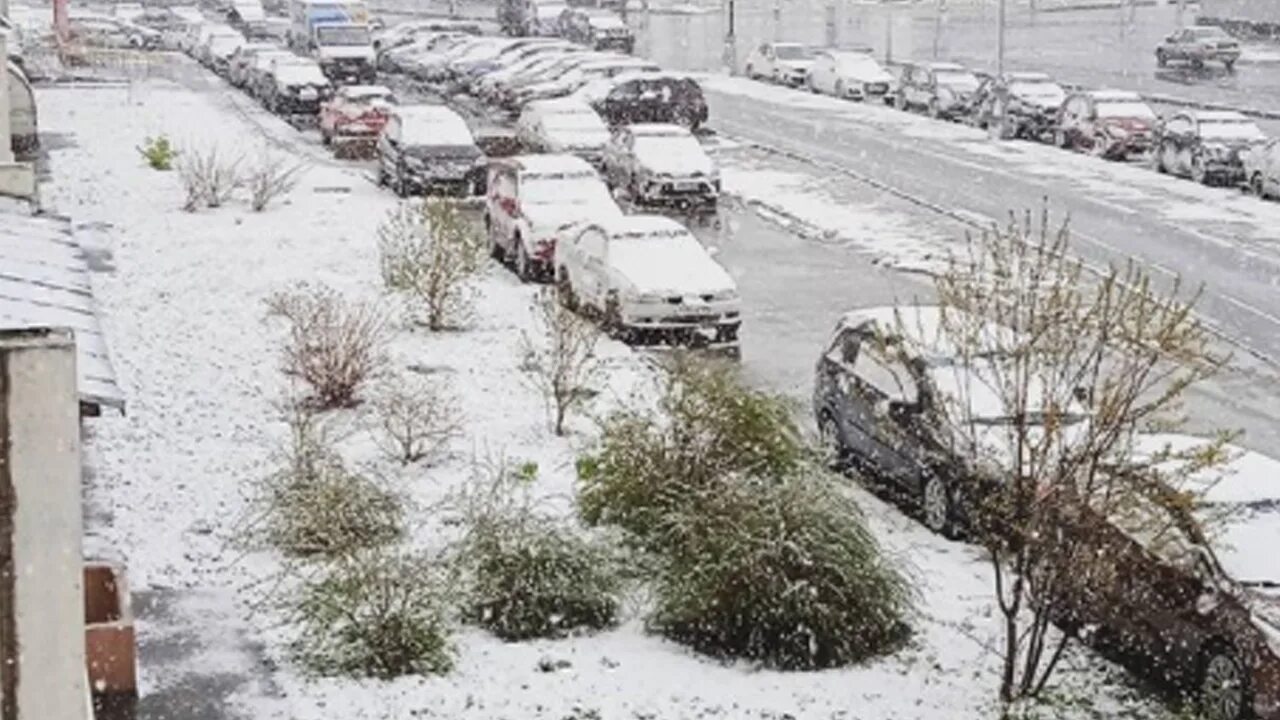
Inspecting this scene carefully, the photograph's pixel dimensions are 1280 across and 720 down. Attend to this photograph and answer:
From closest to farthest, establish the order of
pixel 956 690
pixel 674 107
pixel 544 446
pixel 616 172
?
pixel 956 690 < pixel 544 446 < pixel 616 172 < pixel 674 107

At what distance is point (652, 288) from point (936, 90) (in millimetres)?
27820

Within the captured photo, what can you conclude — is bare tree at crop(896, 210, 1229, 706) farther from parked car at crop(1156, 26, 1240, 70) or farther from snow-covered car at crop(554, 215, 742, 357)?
parked car at crop(1156, 26, 1240, 70)

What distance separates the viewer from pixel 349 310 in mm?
22172

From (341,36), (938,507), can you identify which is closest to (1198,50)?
(341,36)

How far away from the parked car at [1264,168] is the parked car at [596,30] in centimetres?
3472

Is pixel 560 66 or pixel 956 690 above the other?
pixel 560 66

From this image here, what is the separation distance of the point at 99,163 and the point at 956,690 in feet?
94.3

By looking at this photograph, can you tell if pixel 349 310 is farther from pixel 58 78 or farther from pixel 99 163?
pixel 58 78

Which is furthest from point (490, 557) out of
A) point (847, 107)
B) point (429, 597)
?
point (847, 107)

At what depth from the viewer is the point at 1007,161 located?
4031 centimetres

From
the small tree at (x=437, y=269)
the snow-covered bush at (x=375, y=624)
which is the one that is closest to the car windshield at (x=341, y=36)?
the small tree at (x=437, y=269)

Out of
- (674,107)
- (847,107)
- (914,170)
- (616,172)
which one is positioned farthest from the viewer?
(847,107)

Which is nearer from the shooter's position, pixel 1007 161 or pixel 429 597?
pixel 429 597

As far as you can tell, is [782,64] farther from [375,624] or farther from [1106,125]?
[375,624]
